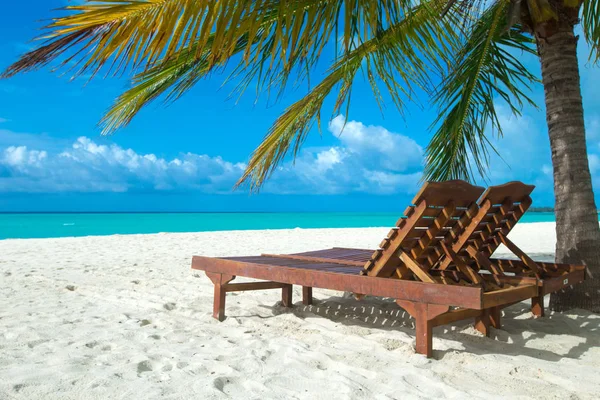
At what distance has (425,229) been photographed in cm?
296

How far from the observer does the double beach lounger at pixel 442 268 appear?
2727 millimetres

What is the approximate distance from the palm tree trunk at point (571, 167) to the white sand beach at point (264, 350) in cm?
25

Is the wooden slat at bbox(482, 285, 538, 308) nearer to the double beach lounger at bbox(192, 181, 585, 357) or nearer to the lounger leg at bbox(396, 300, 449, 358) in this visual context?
the double beach lounger at bbox(192, 181, 585, 357)

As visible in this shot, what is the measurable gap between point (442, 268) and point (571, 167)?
157cm

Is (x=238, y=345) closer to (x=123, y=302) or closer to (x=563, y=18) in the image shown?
(x=123, y=302)

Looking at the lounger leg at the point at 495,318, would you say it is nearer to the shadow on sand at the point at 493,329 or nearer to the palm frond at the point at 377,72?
the shadow on sand at the point at 493,329

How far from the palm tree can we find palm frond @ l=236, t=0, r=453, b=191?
0.01 metres

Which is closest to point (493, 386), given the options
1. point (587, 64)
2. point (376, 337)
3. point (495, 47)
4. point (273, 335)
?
point (376, 337)

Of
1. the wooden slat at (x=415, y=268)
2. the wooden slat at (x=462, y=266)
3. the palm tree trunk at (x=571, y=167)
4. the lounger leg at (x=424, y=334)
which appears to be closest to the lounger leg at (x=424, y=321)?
the lounger leg at (x=424, y=334)

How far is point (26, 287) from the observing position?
523 cm

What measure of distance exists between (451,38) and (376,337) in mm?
2976

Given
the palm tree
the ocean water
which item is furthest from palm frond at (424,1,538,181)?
the ocean water

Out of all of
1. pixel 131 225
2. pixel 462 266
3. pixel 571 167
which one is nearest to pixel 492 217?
pixel 462 266

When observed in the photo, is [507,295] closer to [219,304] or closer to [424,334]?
[424,334]
